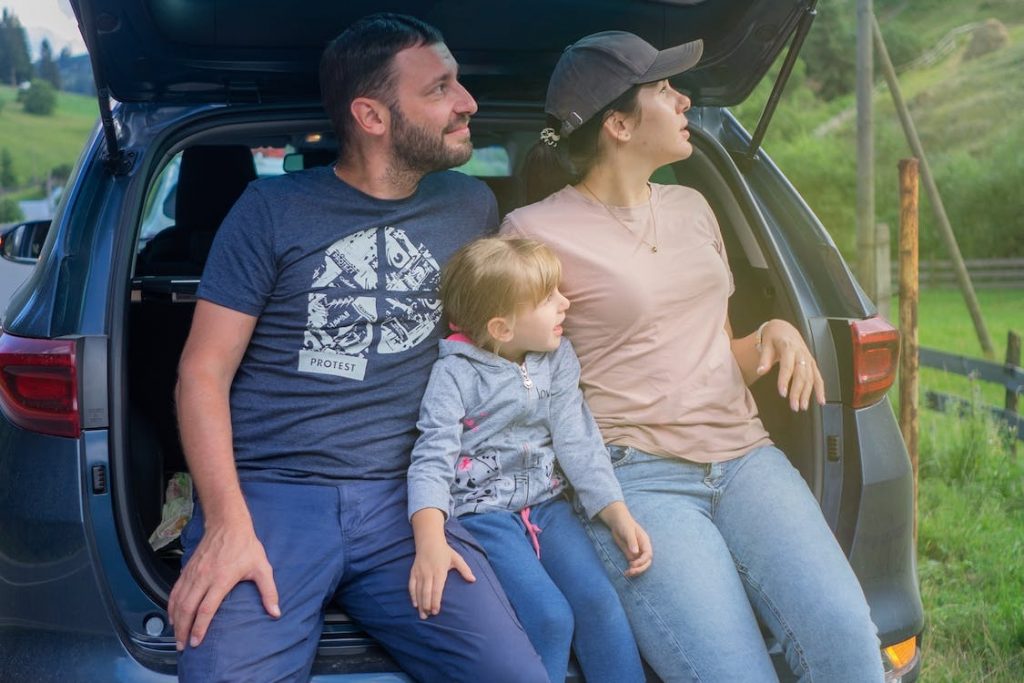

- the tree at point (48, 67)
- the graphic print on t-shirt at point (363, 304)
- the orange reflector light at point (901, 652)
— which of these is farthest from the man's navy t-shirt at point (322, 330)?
the tree at point (48, 67)

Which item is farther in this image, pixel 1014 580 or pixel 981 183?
pixel 981 183

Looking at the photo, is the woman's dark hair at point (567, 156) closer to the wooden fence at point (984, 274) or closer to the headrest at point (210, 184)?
the headrest at point (210, 184)

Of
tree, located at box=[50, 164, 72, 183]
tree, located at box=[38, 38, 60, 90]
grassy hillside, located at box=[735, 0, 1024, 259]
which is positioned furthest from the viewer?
grassy hillside, located at box=[735, 0, 1024, 259]

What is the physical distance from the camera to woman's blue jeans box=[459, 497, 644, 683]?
1.91m

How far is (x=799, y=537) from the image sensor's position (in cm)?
207

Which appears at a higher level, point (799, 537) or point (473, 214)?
point (473, 214)

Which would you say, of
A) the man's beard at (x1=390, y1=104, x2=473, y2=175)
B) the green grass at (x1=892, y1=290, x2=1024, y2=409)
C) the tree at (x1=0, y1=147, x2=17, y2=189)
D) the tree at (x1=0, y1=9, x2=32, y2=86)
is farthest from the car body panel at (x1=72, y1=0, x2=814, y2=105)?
the tree at (x1=0, y1=147, x2=17, y2=189)

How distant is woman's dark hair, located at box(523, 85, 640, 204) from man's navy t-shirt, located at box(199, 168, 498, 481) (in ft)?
1.48

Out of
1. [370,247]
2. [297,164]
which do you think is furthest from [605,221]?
[297,164]

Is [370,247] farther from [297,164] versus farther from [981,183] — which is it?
[981,183]

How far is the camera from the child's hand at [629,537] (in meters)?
2.01

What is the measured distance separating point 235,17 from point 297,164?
2.08m

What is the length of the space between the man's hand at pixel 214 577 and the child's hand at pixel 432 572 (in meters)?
0.24

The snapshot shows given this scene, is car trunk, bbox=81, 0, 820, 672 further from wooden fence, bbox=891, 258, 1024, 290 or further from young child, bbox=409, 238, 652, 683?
wooden fence, bbox=891, 258, 1024, 290
